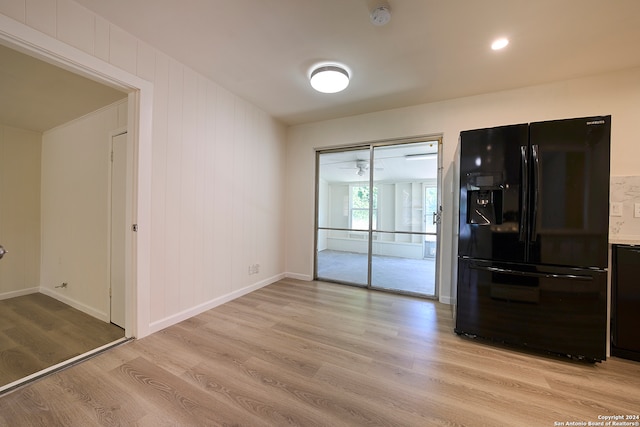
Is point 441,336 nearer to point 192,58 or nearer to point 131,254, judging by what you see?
point 131,254

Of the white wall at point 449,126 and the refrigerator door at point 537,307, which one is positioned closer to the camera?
the refrigerator door at point 537,307

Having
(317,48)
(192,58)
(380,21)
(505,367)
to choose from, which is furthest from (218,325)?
(380,21)

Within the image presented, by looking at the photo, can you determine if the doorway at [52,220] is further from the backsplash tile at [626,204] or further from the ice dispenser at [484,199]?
the backsplash tile at [626,204]

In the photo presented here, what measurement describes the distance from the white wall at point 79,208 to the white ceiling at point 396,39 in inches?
46.5

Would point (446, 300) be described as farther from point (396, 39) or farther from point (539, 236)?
point (396, 39)

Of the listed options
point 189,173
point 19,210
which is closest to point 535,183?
point 189,173

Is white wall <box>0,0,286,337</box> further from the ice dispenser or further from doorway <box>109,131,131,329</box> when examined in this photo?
the ice dispenser

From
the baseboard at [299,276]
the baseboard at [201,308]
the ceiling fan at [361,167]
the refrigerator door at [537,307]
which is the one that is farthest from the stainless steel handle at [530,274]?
the baseboard at [201,308]

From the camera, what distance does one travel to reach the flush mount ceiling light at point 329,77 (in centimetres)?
235

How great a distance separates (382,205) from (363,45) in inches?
92.3

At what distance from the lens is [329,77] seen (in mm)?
2361

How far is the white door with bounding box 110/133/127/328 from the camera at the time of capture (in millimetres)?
2336

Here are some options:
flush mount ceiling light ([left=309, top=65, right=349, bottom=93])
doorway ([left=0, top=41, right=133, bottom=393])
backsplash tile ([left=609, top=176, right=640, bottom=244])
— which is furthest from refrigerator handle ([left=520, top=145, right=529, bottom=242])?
doorway ([left=0, top=41, right=133, bottom=393])

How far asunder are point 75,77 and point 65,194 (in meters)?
1.77
